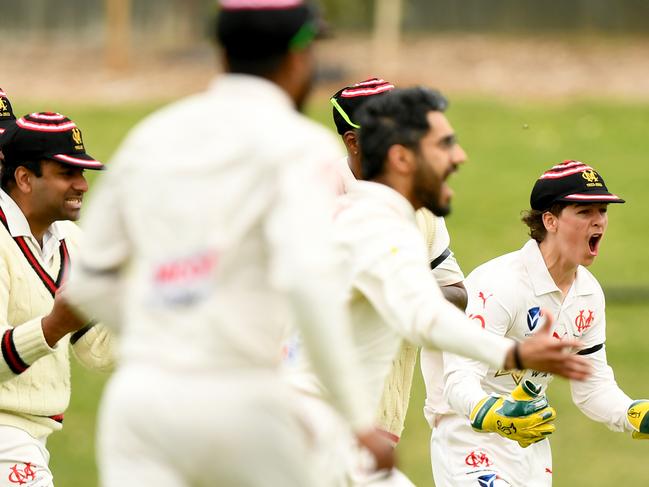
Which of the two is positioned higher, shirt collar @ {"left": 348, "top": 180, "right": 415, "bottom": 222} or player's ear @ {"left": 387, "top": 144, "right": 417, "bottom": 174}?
player's ear @ {"left": 387, "top": 144, "right": 417, "bottom": 174}

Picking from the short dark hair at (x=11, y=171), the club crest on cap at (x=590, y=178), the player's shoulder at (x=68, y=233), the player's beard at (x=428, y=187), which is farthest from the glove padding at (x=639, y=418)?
the short dark hair at (x=11, y=171)

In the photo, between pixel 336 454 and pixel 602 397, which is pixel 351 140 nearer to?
pixel 602 397

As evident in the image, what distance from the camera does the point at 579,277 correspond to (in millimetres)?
7309

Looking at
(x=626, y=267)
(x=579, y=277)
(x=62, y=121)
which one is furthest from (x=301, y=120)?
(x=626, y=267)

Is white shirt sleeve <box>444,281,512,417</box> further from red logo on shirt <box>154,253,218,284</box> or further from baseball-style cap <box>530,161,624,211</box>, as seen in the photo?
red logo on shirt <box>154,253,218,284</box>

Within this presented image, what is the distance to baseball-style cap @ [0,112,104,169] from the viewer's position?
6.61m

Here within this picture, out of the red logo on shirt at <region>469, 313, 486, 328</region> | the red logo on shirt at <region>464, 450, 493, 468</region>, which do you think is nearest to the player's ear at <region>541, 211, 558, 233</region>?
the red logo on shirt at <region>469, 313, 486, 328</region>

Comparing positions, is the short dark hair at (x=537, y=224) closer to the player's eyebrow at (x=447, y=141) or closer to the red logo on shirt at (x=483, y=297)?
the red logo on shirt at (x=483, y=297)

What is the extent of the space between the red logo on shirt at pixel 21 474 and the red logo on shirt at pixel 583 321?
7.99 ft

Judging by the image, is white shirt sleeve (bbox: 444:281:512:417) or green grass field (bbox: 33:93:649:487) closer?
white shirt sleeve (bbox: 444:281:512:417)

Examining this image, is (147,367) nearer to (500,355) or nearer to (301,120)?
(301,120)

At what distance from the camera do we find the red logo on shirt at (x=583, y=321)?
7.18 meters

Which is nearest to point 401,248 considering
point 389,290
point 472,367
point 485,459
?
point 389,290

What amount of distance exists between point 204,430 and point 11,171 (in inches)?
113
